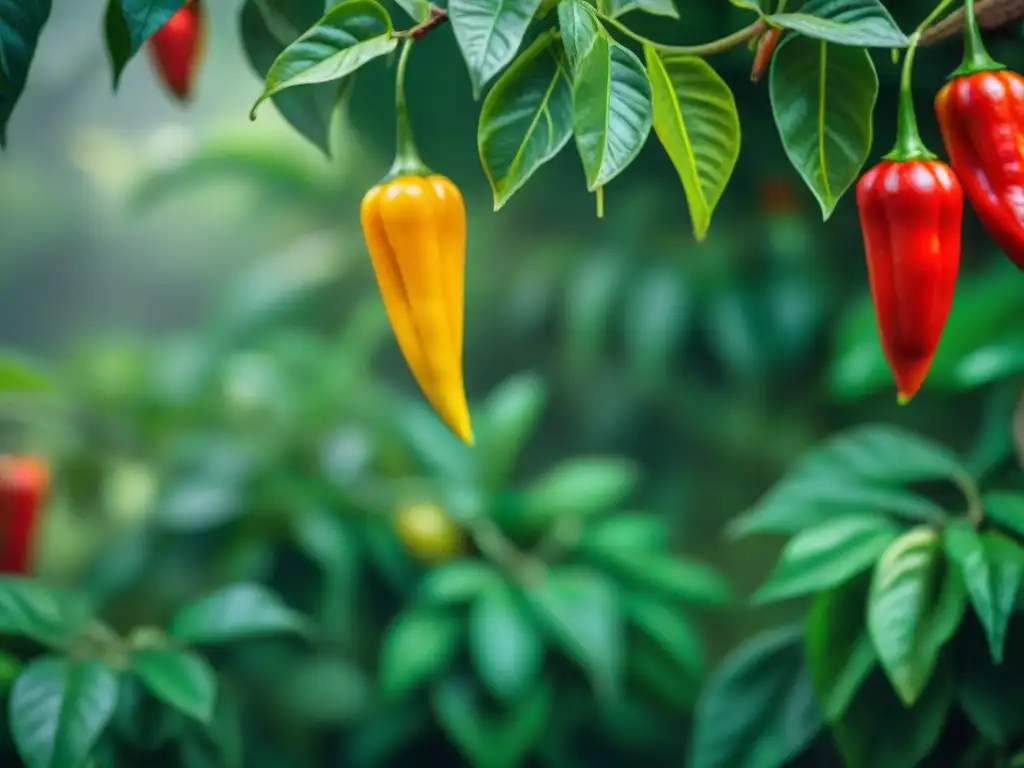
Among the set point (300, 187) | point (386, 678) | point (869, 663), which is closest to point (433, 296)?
point (869, 663)

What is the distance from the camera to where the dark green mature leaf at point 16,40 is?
586 mm

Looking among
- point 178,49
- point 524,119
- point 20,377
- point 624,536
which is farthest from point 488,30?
point 624,536

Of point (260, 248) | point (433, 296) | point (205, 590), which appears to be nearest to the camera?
point (433, 296)

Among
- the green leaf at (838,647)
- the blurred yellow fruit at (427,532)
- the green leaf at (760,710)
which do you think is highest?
the green leaf at (838,647)

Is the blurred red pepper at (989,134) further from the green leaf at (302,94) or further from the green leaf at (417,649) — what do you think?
the green leaf at (417,649)

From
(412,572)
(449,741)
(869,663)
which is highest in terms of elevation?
(869,663)

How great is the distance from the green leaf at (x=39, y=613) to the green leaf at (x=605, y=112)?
1.83 feet

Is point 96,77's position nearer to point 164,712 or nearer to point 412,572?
point 412,572

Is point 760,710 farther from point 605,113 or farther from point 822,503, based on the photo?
point 605,113

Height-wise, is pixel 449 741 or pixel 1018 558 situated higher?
pixel 1018 558

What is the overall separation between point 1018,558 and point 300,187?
1.22m

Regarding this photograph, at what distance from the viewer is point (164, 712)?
0.88 metres

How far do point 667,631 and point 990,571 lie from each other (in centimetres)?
47

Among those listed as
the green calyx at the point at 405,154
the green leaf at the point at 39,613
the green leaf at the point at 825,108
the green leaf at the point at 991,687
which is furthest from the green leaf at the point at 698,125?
the green leaf at the point at 39,613
